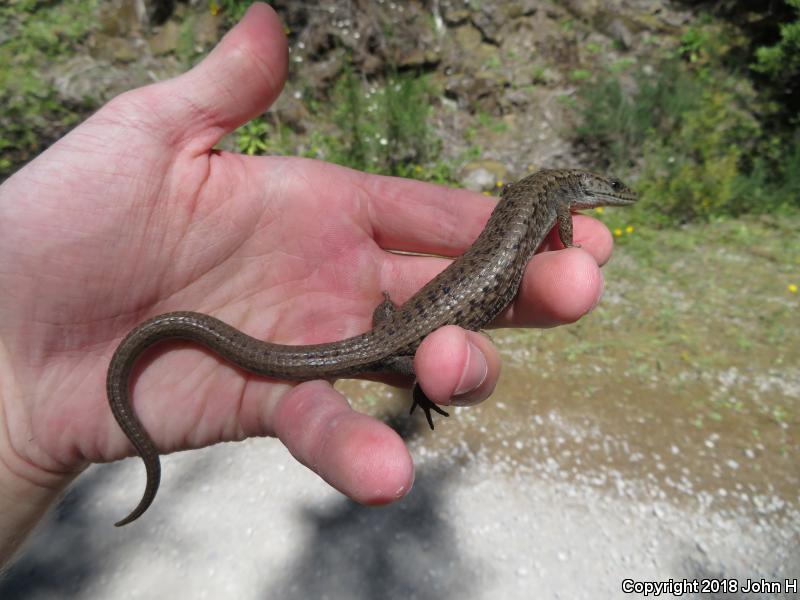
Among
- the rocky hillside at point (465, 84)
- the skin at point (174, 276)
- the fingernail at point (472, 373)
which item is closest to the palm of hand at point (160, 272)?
the skin at point (174, 276)

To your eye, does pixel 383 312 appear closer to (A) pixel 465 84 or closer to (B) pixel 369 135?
(B) pixel 369 135

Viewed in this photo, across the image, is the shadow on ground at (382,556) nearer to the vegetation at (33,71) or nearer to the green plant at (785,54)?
the vegetation at (33,71)

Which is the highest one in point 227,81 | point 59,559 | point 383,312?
point 227,81

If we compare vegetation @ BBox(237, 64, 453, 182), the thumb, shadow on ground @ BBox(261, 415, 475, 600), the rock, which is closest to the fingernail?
the thumb

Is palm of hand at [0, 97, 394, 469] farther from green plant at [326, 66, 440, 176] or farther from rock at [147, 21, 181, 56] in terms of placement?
rock at [147, 21, 181, 56]

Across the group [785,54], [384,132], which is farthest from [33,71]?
[785,54]

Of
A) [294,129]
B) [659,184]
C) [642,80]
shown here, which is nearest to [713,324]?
[659,184]

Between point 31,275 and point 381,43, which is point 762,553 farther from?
point 381,43
